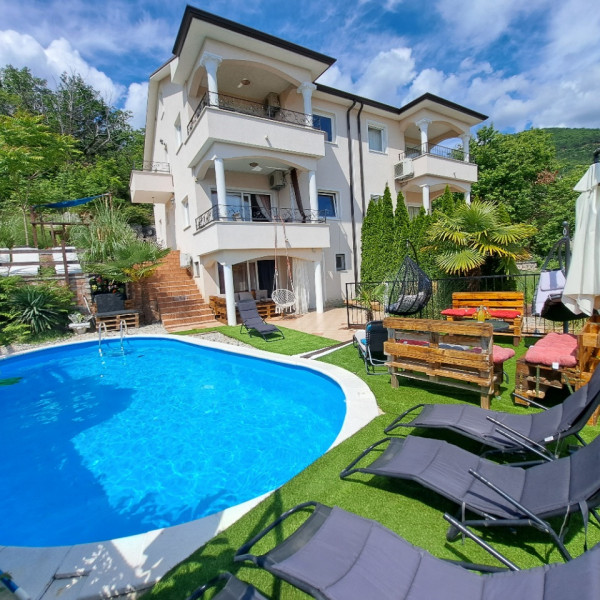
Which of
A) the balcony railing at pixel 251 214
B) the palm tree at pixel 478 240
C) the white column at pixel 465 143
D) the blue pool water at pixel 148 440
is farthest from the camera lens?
the white column at pixel 465 143

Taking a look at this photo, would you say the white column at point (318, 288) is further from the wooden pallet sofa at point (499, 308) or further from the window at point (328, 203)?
the wooden pallet sofa at point (499, 308)

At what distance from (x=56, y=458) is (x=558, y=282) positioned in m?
8.44

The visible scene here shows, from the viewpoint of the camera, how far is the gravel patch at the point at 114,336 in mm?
10219

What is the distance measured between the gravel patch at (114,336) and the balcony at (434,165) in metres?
14.1

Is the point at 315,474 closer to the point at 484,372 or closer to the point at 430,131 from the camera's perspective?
the point at 484,372

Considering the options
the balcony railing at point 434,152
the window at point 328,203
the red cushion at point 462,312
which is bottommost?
the red cushion at point 462,312

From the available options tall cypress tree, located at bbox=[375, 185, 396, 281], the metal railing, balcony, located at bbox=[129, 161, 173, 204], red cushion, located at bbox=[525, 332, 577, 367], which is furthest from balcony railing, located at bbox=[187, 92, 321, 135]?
red cushion, located at bbox=[525, 332, 577, 367]

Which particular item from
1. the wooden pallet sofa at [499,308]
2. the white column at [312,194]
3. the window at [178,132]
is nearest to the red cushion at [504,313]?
the wooden pallet sofa at [499,308]

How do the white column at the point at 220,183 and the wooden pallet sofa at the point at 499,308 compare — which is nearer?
the wooden pallet sofa at the point at 499,308

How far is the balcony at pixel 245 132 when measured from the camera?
467 inches

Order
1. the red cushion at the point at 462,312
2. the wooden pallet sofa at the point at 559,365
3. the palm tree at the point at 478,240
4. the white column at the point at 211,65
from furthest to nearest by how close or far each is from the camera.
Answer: the white column at the point at 211,65 → the palm tree at the point at 478,240 → the red cushion at the point at 462,312 → the wooden pallet sofa at the point at 559,365

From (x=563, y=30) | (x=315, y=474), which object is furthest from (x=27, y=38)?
(x=315, y=474)

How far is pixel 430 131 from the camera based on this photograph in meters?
20.8

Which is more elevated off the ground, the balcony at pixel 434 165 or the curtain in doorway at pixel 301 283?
the balcony at pixel 434 165
